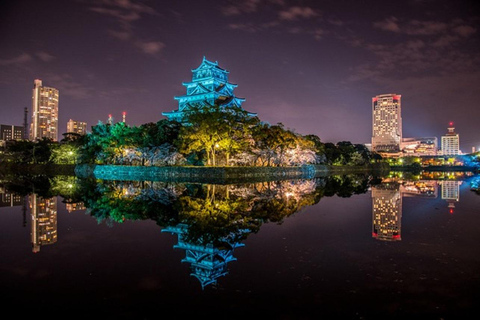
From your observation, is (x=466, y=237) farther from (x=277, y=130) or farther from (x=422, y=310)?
(x=277, y=130)

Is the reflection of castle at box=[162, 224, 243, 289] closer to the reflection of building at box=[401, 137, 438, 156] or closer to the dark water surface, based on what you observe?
the dark water surface

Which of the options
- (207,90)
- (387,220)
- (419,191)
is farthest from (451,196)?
(207,90)

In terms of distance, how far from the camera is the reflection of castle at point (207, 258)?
21.1 ft

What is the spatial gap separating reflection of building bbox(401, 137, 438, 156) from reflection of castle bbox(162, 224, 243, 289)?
170 m

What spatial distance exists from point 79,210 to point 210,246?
940 centimetres

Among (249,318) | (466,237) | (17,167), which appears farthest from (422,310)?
(17,167)

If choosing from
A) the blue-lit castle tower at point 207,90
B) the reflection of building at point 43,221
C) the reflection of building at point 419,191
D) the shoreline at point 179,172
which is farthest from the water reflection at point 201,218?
the blue-lit castle tower at point 207,90

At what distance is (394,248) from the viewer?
28.0ft

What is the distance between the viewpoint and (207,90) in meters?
58.7

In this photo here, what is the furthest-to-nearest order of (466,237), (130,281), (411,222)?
(411,222)
(466,237)
(130,281)

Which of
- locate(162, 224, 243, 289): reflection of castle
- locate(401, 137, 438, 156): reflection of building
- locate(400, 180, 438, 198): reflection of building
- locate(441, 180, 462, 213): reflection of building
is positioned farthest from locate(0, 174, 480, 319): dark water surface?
locate(401, 137, 438, 156): reflection of building

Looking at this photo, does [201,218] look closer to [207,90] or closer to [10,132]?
[207,90]

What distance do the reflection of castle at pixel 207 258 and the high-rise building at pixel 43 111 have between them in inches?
7287

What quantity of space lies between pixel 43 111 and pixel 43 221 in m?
187
